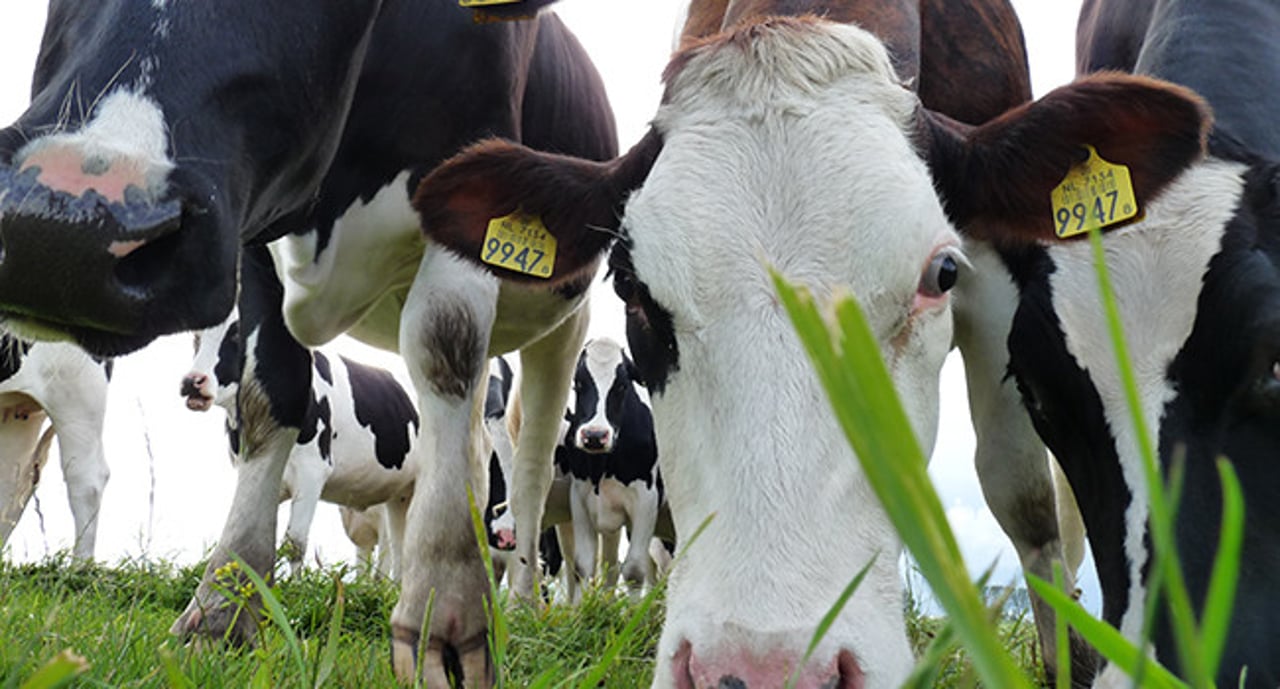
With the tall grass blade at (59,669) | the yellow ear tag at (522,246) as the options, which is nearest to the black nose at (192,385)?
the yellow ear tag at (522,246)

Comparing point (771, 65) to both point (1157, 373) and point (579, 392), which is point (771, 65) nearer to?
point (1157, 373)

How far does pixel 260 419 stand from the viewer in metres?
4.79

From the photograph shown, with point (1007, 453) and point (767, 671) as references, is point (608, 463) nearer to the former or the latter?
→ point (1007, 453)

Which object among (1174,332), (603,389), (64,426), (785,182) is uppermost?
(785,182)

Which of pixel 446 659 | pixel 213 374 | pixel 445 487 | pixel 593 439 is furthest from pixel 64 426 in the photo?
pixel 446 659

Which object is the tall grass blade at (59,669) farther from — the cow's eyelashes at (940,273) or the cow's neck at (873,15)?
the cow's neck at (873,15)

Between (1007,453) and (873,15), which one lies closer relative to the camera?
(873,15)

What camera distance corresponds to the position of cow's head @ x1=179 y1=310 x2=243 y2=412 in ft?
38.8

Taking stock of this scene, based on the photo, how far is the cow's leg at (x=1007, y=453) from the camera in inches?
156

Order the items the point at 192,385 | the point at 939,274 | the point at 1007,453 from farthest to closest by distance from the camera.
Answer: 1. the point at 192,385
2. the point at 1007,453
3. the point at 939,274

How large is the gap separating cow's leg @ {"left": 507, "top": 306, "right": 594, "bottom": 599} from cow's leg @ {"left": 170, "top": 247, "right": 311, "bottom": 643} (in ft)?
6.98

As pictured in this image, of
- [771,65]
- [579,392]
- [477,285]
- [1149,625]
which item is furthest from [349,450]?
[1149,625]

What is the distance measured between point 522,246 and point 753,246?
40.8 inches

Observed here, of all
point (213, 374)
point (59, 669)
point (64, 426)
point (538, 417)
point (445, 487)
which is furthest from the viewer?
point (213, 374)
